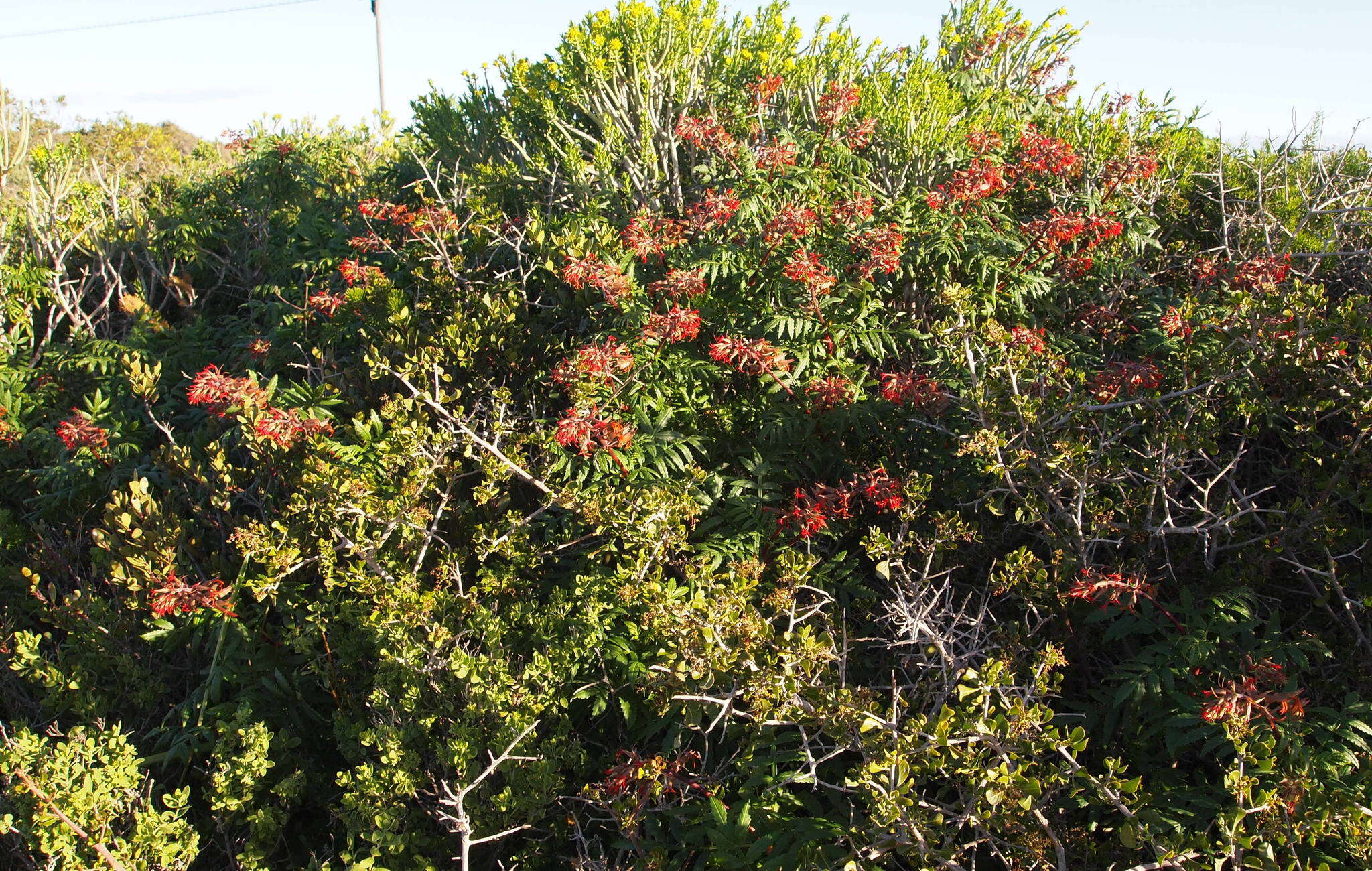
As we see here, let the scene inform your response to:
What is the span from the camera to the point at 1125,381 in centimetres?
312

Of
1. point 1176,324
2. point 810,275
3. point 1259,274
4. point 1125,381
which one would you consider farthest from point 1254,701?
point 810,275

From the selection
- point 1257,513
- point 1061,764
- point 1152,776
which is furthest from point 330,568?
point 1257,513

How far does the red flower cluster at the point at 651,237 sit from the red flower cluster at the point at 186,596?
2179 millimetres

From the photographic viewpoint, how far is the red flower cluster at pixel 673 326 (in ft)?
11.3

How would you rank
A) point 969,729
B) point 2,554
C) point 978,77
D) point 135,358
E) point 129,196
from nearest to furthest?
point 969,729 < point 2,554 < point 135,358 < point 978,77 < point 129,196

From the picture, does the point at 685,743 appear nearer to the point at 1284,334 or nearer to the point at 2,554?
the point at 1284,334

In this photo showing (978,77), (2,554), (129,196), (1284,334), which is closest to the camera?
(1284,334)

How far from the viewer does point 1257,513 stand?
10.6 ft

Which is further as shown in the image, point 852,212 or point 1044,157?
point 1044,157

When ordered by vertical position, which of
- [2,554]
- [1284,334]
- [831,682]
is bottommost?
[2,554]

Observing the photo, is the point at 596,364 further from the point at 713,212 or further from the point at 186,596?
the point at 186,596

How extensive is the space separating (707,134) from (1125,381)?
2.62 meters

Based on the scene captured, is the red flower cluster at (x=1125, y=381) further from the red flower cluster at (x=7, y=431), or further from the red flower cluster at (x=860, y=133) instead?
the red flower cluster at (x=7, y=431)

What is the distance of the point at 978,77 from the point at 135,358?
542 cm
